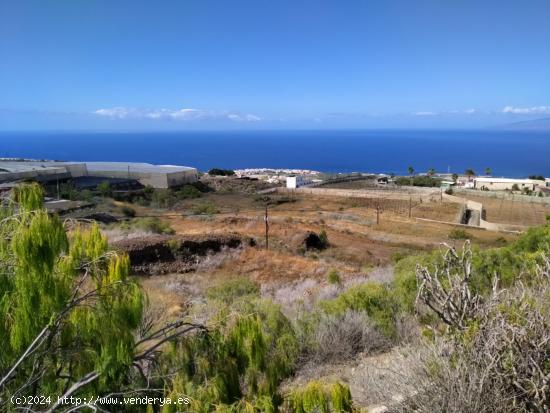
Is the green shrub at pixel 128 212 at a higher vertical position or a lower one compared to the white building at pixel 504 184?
higher

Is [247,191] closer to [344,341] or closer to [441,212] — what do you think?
[441,212]

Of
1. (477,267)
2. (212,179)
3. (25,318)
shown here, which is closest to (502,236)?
(477,267)

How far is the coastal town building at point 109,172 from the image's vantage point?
44500 mm

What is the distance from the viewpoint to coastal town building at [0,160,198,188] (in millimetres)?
44500

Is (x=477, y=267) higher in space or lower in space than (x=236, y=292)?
higher

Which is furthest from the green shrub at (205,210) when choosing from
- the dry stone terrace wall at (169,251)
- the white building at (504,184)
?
the white building at (504,184)

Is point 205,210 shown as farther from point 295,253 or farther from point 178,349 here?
point 178,349

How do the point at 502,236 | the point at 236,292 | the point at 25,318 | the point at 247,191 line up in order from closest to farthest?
the point at 25,318
the point at 236,292
the point at 502,236
the point at 247,191

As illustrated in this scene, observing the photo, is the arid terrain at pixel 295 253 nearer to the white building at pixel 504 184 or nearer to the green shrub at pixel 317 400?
the green shrub at pixel 317 400

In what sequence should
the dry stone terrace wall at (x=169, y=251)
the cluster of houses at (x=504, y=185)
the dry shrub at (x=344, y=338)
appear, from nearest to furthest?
the dry shrub at (x=344, y=338)
the dry stone terrace wall at (x=169, y=251)
the cluster of houses at (x=504, y=185)

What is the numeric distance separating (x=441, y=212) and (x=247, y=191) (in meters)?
21.1

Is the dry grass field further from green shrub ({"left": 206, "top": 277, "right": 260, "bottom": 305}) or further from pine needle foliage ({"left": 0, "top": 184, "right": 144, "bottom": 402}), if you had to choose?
pine needle foliage ({"left": 0, "top": 184, "right": 144, "bottom": 402})

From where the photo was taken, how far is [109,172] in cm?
5131

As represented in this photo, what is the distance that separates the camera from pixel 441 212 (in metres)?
41.1
